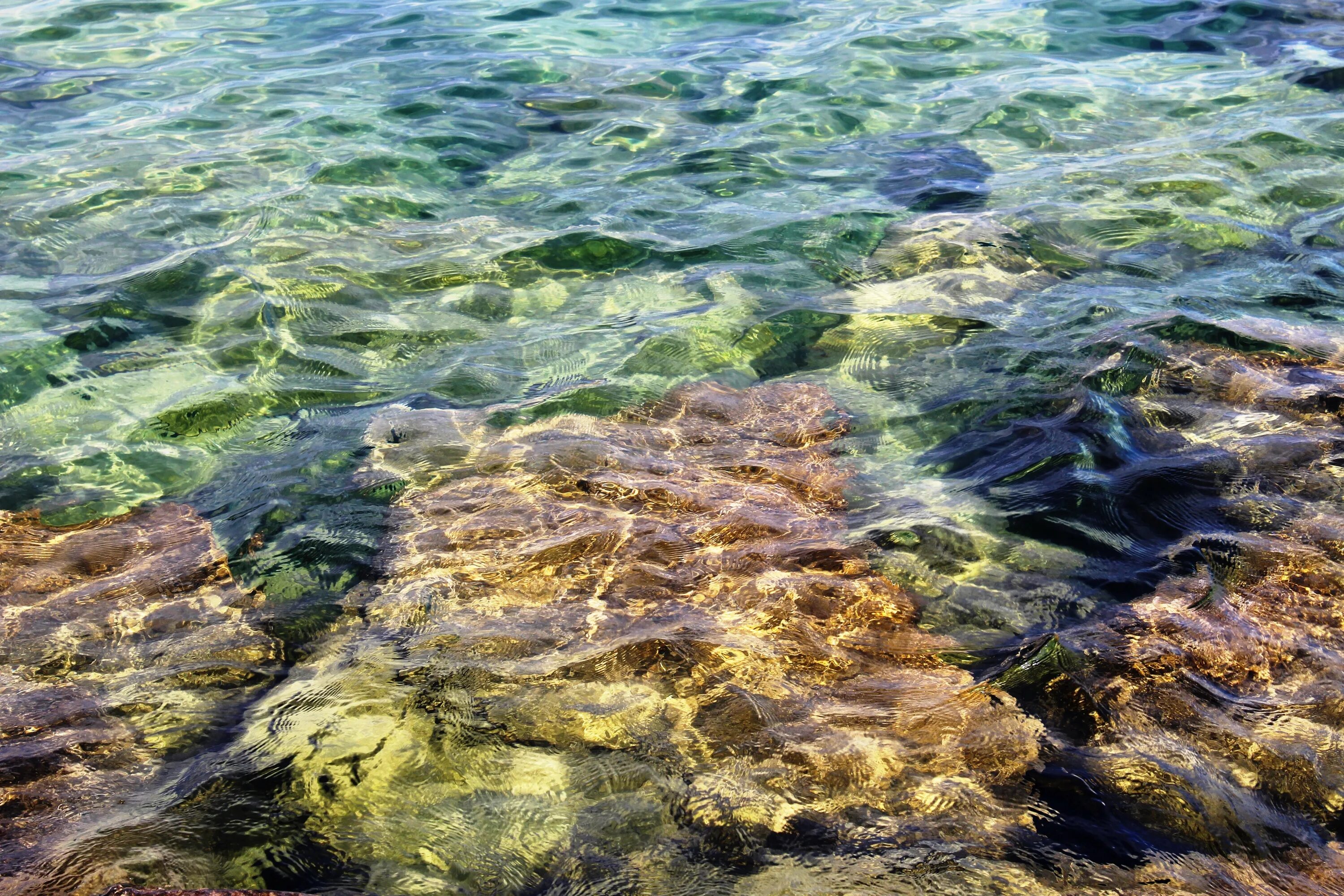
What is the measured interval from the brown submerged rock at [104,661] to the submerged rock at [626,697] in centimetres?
26

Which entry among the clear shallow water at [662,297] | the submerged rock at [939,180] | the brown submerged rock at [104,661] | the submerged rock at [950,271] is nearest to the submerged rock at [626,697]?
the clear shallow water at [662,297]

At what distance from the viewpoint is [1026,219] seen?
5762 millimetres

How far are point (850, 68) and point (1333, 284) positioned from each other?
438 cm

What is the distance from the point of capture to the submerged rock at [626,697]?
2242 millimetres

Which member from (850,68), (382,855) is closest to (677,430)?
(382,855)

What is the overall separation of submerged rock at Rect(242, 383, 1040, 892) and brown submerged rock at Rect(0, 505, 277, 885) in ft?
0.85

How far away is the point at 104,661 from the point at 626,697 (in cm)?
154

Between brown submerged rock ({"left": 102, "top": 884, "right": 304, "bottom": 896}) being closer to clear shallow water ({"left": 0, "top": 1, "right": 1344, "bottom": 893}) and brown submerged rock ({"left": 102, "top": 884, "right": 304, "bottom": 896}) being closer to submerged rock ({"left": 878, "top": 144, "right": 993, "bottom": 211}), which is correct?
clear shallow water ({"left": 0, "top": 1, "right": 1344, "bottom": 893})

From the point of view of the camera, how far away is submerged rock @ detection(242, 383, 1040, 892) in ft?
7.36

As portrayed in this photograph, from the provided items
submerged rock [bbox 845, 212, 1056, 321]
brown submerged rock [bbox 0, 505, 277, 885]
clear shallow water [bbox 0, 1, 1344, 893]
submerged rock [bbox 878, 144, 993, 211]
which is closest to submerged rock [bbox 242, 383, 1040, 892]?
clear shallow water [bbox 0, 1, 1344, 893]

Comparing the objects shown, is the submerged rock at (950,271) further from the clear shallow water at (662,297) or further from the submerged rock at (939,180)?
the submerged rock at (939,180)

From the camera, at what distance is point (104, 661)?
285 centimetres

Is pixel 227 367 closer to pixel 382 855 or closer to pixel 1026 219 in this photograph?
pixel 382 855

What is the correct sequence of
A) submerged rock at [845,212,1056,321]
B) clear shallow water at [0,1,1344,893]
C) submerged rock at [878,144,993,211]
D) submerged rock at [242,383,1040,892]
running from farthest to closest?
submerged rock at [878,144,993,211], submerged rock at [845,212,1056,321], clear shallow water at [0,1,1344,893], submerged rock at [242,383,1040,892]
